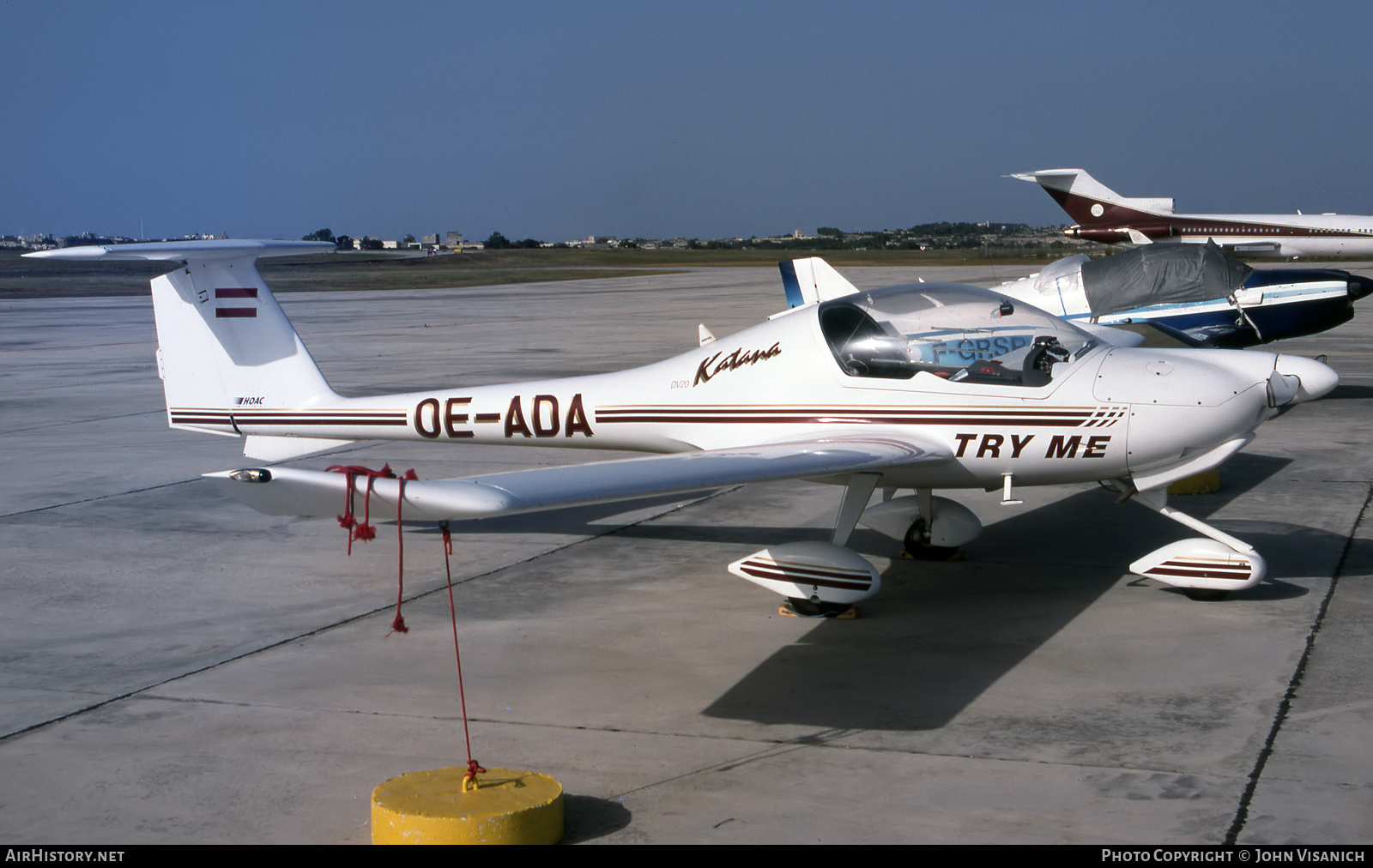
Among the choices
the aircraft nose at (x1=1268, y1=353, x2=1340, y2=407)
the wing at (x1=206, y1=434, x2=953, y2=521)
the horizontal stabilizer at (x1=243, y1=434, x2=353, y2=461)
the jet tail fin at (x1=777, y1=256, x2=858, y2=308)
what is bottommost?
the horizontal stabilizer at (x1=243, y1=434, x2=353, y2=461)

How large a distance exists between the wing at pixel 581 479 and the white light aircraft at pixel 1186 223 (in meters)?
29.2

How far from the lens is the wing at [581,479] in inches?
197

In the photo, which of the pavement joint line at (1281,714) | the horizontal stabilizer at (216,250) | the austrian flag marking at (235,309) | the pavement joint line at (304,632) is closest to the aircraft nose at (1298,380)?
the pavement joint line at (1281,714)

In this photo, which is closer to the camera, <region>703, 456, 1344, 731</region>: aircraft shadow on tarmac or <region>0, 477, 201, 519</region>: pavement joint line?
<region>703, 456, 1344, 731</region>: aircraft shadow on tarmac

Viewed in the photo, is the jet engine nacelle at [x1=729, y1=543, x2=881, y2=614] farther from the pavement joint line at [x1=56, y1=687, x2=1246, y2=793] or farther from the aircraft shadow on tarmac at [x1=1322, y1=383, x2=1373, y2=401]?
the aircraft shadow on tarmac at [x1=1322, y1=383, x2=1373, y2=401]

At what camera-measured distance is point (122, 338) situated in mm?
29219

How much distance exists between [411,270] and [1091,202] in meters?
46.5

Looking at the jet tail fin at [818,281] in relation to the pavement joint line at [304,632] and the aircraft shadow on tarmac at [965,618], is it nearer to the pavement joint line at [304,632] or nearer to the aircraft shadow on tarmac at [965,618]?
the pavement joint line at [304,632]

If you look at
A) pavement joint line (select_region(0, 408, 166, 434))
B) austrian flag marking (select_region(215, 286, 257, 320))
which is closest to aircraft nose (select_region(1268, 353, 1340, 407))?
austrian flag marking (select_region(215, 286, 257, 320))

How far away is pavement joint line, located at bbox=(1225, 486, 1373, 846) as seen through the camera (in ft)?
15.3

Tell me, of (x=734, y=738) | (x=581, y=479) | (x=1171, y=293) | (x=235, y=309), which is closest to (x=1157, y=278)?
(x=1171, y=293)

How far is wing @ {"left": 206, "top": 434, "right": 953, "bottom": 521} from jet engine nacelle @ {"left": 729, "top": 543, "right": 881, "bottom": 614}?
1.54ft

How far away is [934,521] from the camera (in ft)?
29.2
